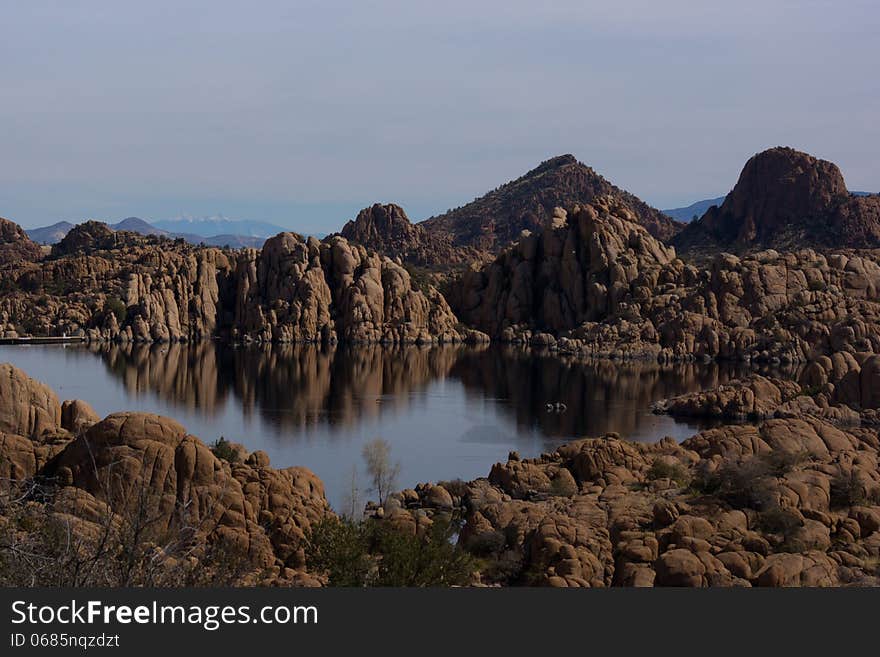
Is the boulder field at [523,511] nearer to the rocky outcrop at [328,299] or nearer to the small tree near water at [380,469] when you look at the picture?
the small tree near water at [380,469]

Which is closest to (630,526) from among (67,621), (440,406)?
(67,621)

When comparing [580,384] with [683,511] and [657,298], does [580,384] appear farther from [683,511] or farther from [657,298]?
[683,511]

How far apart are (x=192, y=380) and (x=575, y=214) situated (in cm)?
7803

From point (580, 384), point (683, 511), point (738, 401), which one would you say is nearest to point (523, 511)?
point (683, 511)

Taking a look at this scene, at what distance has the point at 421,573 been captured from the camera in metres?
26.3

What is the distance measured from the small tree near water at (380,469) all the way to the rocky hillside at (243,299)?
91.3 meters

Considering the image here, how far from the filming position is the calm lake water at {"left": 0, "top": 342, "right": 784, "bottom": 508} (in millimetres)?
64375

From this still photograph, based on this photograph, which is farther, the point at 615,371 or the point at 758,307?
the point at 758,307

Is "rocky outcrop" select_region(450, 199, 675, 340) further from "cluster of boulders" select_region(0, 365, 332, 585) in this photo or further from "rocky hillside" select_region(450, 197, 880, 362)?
"cluster of boulders" select_region(0, 365, 332, 585)

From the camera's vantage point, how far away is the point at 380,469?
51.2m

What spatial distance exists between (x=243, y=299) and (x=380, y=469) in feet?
346

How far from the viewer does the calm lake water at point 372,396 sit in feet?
211

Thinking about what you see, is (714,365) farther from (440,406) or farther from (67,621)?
(67,621)

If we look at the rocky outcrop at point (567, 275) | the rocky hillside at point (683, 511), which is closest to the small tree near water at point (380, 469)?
the rocky hillside at point (683, 511)
